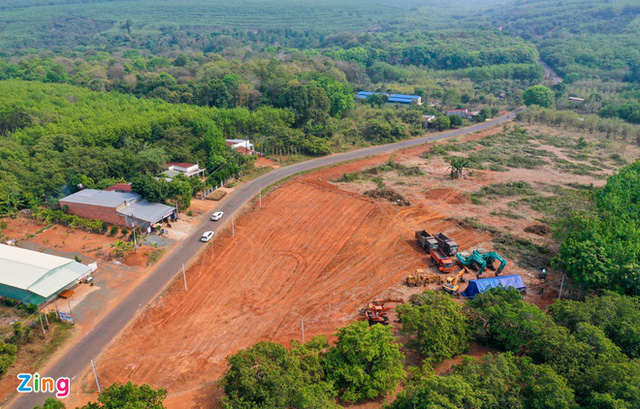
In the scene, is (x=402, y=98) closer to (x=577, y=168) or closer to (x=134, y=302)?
(x=577, y=168)

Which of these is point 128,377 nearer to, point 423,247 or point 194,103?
point 423,247

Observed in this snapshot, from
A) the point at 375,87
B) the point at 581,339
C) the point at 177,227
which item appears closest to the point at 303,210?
the point at 177,227

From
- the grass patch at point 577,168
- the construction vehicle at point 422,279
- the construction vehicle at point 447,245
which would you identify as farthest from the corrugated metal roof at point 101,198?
the grass patch at point 577,168

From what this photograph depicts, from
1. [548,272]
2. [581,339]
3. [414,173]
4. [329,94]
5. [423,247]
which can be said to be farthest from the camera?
[329,94]

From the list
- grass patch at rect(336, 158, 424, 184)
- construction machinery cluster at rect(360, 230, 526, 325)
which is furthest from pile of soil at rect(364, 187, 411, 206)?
construction machinery cluster at rect(360, 230, 526, 325)

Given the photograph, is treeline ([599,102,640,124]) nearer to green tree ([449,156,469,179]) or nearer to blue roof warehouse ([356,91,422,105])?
blue roof warehouse ([356,91,422,105])

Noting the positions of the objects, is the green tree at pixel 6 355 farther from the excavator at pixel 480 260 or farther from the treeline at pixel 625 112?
the treeline at pixel 625 112
